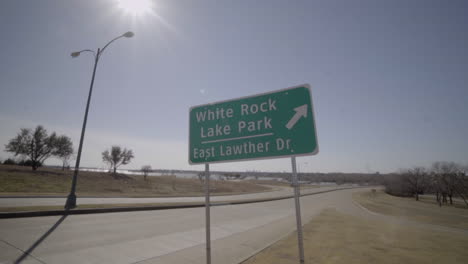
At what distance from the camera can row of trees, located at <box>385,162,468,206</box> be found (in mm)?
53906

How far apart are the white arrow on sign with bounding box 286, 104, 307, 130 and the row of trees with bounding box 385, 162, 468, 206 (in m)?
70.6

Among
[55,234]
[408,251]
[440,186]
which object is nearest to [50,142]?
[55,234]

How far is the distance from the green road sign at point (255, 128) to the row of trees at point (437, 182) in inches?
2781

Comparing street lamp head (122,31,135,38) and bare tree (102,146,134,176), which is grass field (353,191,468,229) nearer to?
street lamp head (122,31,135,38)

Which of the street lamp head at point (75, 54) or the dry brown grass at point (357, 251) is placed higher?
the street lamp head at point (75, 54)

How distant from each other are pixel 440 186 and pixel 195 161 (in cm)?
8013

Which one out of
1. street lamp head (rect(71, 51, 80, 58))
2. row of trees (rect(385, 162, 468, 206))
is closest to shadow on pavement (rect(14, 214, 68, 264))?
street lamp head (rect(71, 51, 80, 58))

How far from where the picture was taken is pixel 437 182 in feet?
186

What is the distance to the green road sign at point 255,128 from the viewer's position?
276cm

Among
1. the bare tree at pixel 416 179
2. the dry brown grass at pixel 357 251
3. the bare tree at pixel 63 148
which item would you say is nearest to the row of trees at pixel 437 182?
the bare tree at pixel 416 179

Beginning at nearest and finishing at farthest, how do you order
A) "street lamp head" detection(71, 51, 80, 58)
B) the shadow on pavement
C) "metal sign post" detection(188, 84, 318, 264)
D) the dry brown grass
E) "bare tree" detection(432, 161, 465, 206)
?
"metal sign post" detection(188, 84, 318, 264) → the shadow on pavement → the dry brown grass → "street lamp head" detection(71, 51, 80, 58) → "bare tree" detection(432, 161, 465, 206)

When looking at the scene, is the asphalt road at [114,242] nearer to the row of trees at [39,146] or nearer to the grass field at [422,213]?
the grass field at [422,213]

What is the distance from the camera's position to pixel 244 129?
10.5ft

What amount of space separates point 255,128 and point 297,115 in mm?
655
